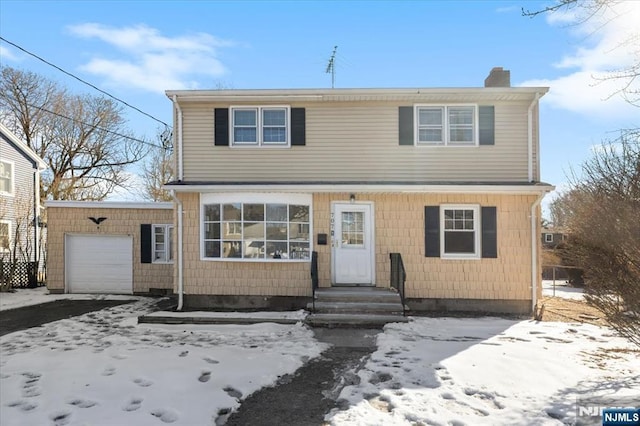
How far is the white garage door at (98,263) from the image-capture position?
12.8 metres

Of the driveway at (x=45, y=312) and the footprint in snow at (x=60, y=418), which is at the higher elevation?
the footprint in snow at (x=60, y=418)

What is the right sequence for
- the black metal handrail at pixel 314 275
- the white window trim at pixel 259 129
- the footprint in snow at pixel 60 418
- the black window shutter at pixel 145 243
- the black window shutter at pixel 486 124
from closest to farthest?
1. the footprint in snow at pixel 60 418
2. the black metal handrail at pixel 314 275
3. the black window shutter at pixel 486 124
4. the white window trim at pixel 259 129
5. the black window shutter at pixel 145 243

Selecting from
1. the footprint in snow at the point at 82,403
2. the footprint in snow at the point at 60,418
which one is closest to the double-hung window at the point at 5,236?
the footprint in snow at the point at 82,403

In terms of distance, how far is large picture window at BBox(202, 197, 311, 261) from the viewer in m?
9.61

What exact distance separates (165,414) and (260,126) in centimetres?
727

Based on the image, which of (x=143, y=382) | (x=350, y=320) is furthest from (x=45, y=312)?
(x=350, y=320)

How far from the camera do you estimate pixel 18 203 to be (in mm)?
16609

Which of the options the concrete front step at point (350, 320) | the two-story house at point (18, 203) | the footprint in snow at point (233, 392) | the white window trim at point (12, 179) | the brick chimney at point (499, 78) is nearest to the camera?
the footprint in snow at point (233, 392)

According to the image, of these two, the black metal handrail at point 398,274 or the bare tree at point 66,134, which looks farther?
the bare tree at point 66,134

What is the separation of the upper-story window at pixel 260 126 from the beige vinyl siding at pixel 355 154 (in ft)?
0.76

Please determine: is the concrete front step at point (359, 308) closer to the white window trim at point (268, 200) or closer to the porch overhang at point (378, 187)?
the white window trim at point (268, 200)

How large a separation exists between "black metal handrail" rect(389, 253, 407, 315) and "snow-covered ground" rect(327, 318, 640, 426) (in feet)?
4.01

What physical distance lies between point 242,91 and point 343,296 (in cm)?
545

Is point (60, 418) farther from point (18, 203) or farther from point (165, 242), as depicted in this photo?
point (18, 203)
